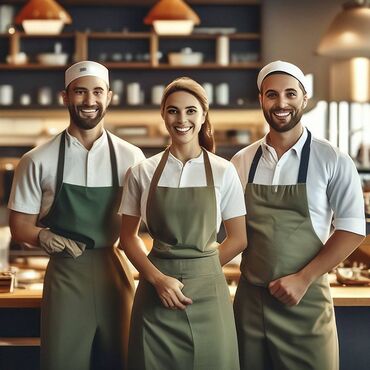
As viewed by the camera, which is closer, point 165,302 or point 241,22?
point 165,302

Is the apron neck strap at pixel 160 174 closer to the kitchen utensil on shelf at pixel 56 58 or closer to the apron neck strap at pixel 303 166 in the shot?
the apron neck strap at pixel 303 166

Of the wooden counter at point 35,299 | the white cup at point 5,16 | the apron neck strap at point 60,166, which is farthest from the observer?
the white cup at point 5,16

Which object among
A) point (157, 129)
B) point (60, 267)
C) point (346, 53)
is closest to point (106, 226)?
point (60, 267)

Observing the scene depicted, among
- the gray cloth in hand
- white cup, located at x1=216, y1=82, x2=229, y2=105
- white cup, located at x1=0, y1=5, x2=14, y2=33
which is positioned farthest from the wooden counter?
white cup, located at x1=0, y1=5, x2=14, y2=33

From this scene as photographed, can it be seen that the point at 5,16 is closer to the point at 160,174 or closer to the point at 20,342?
the point at 20,342

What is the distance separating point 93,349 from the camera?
2.82 metres

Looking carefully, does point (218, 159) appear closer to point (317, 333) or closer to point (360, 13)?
point (317, 333)

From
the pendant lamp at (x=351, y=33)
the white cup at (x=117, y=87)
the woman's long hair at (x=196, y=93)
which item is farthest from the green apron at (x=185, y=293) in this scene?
the white cup at (x=117, y=87)

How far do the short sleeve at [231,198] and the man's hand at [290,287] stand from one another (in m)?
0.26

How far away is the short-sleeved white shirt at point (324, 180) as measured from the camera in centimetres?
270

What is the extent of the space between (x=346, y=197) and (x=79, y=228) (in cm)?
89

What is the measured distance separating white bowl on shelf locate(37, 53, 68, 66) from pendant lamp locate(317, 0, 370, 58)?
3021mm

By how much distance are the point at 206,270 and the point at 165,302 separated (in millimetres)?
168

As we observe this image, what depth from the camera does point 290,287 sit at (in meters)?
2.68
